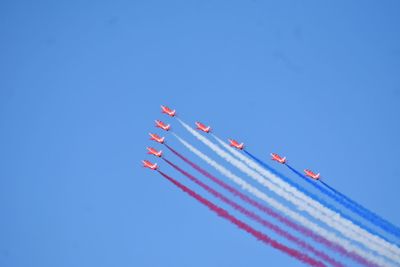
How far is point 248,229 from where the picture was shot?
45.4 meters

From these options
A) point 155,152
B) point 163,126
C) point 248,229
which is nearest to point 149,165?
point 155,152

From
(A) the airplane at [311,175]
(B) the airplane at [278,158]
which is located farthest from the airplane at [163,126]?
(A) the airplane at [311,175]

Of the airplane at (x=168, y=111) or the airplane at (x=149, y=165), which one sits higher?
the airplane at (x=168, y=111)

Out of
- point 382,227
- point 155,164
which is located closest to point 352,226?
point 382,227

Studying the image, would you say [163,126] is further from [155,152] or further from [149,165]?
[149,165]

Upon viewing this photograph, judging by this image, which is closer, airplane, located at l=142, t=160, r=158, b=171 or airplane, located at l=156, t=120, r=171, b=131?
airplane, located at l=142, t=160, r=158, b=171

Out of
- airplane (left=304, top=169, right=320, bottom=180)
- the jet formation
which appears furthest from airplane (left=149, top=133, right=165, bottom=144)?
airplane (left=304, top=169, right=320, bottom=180)

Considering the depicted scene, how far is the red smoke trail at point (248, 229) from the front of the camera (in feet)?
143

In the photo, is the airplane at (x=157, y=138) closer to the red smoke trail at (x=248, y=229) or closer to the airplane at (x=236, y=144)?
the red smoke trail at (x=248, y=229)

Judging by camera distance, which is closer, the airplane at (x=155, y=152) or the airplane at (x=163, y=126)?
the airplane at (x=155, y=152)

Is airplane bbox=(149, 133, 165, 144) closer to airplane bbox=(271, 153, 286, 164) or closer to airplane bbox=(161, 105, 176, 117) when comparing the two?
airplane bbox=(161, 105, 176, 117)

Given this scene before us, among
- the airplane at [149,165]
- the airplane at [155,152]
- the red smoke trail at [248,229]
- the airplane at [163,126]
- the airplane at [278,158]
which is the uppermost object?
the airplane at [278,158]

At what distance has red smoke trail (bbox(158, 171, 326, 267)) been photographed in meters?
43.5

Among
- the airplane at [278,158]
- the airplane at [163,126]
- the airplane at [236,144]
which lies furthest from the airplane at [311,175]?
the airplane at [163,126]
